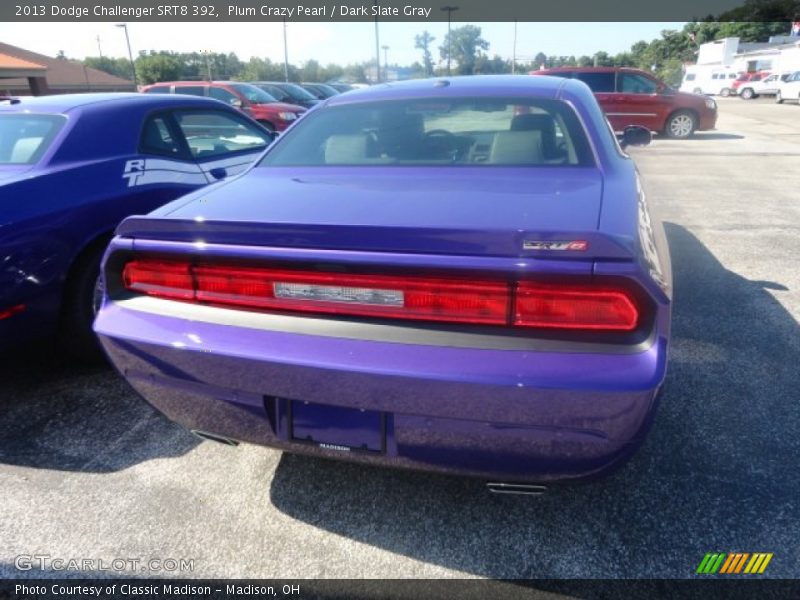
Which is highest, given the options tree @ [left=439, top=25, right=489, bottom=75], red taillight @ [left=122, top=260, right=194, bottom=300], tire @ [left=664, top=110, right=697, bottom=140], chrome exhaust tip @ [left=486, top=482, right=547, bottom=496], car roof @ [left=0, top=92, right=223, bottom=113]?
tree @ [left=439, top=25, right=489, bottom=75]

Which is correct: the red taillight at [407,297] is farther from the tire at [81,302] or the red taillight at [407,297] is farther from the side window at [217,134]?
the side window at [217,134]

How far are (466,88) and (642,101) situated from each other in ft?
42.5

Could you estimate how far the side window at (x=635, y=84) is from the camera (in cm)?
1370

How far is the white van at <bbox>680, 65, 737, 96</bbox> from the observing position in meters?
43.8

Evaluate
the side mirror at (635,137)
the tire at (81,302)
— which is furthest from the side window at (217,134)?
the side mirror at (635,137)

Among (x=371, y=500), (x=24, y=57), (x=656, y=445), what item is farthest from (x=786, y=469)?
(x=24, y=57)

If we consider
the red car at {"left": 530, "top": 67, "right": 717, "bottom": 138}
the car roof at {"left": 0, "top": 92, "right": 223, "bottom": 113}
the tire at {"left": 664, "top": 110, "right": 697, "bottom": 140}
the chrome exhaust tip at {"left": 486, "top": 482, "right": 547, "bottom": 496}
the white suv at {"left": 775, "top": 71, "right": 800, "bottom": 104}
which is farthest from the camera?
the white suv at {"left": 775, "top": 71, "right": 800, "bottom": 104}

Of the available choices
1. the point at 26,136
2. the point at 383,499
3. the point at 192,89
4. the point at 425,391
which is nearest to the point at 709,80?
the point at 192,89

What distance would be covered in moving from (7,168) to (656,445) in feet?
11.6

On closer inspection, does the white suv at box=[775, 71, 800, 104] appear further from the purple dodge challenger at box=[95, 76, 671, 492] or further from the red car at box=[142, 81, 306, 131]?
Result: the purple dodge challenger at box=[95, 76, 671, 492]

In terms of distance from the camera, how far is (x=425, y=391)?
4.98 feet

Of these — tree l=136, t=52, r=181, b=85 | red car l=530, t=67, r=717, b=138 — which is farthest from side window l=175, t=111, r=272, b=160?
tree l=136, t=52, r=181, b=85

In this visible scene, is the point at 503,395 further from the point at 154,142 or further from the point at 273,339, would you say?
the point at 154,142

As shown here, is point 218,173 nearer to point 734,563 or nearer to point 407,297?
point 407,297
